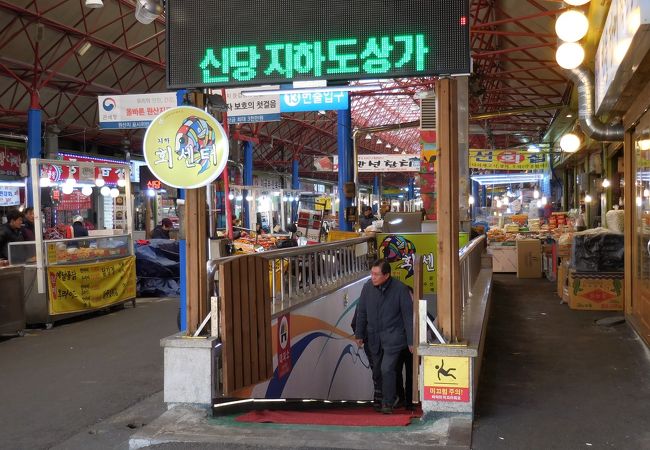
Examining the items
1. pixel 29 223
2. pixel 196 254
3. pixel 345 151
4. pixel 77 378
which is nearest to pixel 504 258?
pixel 345 151

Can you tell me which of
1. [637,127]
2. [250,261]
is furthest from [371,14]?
[637,127]

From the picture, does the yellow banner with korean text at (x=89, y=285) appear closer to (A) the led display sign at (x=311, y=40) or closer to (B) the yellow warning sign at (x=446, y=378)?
(A) the led display sign at (x=311, y=40)

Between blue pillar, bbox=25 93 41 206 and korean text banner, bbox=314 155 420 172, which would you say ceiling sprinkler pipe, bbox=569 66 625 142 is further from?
blue pillar, bbox=25 93 41 206

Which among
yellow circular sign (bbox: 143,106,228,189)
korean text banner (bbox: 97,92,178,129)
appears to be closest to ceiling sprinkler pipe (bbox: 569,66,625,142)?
yellow circular sign (bbox: 143,106,228,189)

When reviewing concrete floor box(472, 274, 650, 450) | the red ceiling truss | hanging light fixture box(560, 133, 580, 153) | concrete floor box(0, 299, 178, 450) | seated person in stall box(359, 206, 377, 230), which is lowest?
concrete floor box(0, 299, 178, 450)

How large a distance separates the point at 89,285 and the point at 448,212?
29.5ft

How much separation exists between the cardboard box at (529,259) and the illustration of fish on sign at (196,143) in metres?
13.4

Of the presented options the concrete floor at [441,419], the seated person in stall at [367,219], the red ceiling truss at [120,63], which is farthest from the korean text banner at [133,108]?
the seated person in stall at [367,219]

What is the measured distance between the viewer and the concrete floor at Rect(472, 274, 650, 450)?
478 centimetres

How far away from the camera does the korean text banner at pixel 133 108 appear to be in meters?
13.9

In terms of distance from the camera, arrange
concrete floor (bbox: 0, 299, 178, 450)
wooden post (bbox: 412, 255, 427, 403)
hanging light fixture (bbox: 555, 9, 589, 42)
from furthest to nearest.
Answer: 1. hanging light fixture (bbox: 555, 9, 589, 42)
2. concrete floor (bbox: 0, 299, 178, 450)
3. wooden post (bbox: 412, 255, 427, 403)

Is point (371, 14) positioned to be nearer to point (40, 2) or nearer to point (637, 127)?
point (637, 127)

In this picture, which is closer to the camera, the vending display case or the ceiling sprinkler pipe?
the ceiling sprinkler pipe

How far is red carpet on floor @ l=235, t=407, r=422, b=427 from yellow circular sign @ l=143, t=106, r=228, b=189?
2.05m
